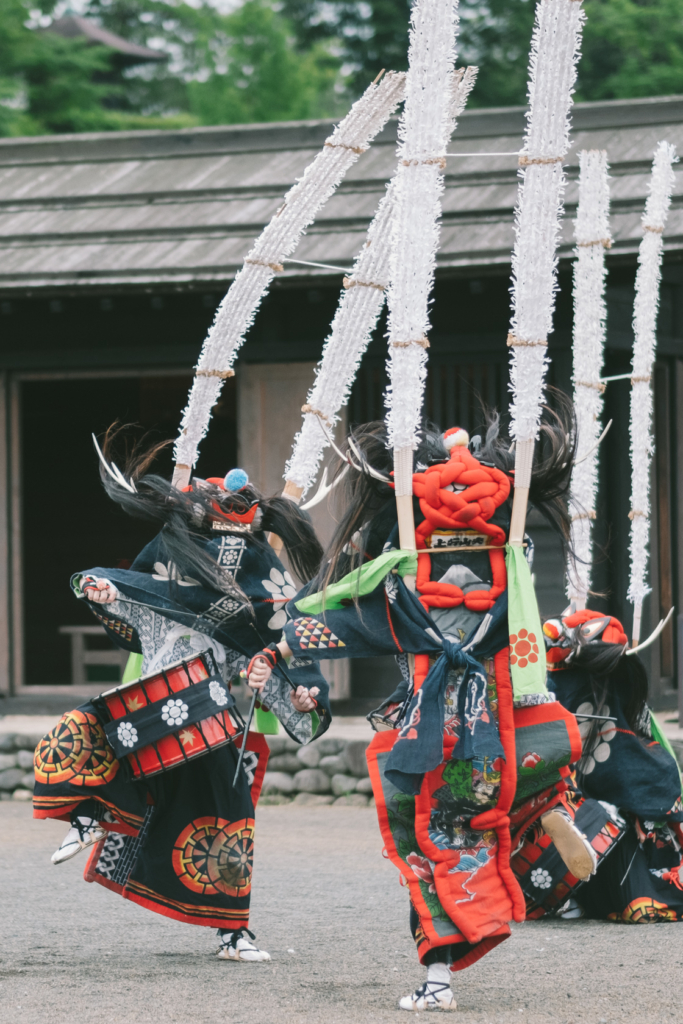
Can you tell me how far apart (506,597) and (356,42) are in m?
20.6

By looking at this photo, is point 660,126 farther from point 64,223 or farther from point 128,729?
point 128,729

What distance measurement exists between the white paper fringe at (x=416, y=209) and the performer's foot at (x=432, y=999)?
1526 mm

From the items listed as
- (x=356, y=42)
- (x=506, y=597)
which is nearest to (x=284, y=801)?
(x=506, y=597)

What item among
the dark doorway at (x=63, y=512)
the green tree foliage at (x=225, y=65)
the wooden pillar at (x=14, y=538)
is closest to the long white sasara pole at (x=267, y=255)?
the wooden pillar at (x=14, y=538)

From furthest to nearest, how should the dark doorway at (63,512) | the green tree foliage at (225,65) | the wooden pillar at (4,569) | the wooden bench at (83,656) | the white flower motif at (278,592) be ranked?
the green tree foliage at (225,65) < the dark doorway at (63,512) < the wooden bench at (83,656) < the wooden pillar at (4,569) < the white flower motif at (278,592)

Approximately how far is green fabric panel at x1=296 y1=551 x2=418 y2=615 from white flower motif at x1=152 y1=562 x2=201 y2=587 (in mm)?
676

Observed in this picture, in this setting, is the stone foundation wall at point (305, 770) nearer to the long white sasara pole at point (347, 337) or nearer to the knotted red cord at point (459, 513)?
the long white sasara pole at point (347, 337)

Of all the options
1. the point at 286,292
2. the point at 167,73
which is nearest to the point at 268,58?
the point at 167,73

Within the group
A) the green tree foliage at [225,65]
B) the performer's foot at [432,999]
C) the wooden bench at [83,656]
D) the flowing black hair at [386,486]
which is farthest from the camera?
the green tree foliage at [225,65]

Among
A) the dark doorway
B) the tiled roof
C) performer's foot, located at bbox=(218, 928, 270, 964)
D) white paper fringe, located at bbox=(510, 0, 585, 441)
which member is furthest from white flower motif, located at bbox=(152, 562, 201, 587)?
the dark doorway

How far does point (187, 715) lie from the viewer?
4305 mm

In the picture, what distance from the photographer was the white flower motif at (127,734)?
4293mm

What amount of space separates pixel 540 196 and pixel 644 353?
5.95 feet

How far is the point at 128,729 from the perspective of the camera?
4.31m
